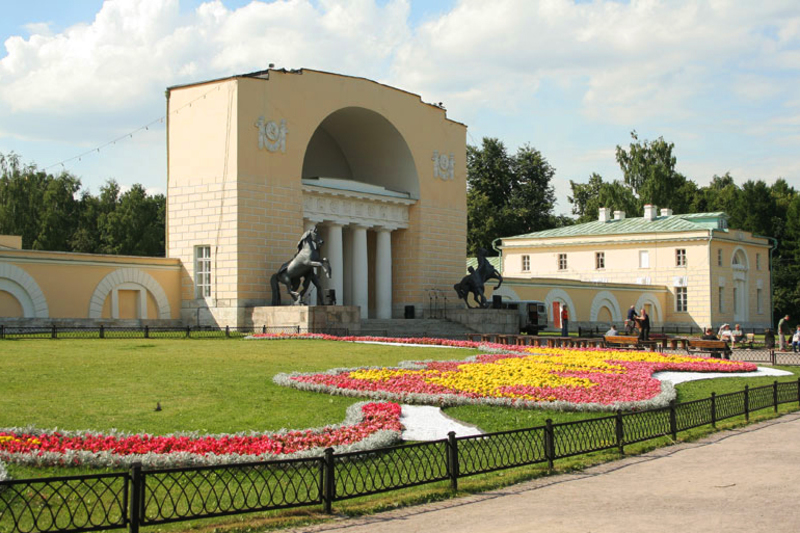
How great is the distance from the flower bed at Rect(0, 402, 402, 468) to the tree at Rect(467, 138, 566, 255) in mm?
60160

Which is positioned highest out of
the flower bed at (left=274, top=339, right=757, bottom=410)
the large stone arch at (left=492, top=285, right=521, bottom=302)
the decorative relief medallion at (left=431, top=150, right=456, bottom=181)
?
the decorative relief medallion at (left=431, top=150, right=456, bottom=181)

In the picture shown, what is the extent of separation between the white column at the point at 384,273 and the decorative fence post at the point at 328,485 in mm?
31258

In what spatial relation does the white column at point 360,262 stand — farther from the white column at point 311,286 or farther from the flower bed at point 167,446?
the flower bed at point 167,446

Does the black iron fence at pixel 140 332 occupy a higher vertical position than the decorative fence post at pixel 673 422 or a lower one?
higher

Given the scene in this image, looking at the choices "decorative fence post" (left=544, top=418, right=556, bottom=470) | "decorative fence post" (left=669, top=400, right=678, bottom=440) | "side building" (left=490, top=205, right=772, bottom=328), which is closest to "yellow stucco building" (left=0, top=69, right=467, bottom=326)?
"side building" (left=490, top=205, right=772, bottom=328)

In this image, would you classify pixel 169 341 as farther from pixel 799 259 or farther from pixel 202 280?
pixel 799 259

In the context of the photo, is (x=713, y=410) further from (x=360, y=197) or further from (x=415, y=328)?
(x=360, y=197)

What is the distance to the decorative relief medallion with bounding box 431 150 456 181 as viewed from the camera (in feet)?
138

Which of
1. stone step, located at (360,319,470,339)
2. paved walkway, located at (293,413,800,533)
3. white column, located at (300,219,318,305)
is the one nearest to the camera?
paved walkway, located at (293,413,800,533)

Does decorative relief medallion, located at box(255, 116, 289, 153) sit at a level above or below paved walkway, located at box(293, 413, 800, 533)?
above

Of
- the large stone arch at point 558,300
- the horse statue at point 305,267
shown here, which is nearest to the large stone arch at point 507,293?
the large stone arch at point 558,300

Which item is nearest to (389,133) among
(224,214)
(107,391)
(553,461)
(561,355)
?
(224,214)

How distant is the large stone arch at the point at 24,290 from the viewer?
2947cm

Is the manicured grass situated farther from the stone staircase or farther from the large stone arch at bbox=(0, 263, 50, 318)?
the stone staircase
